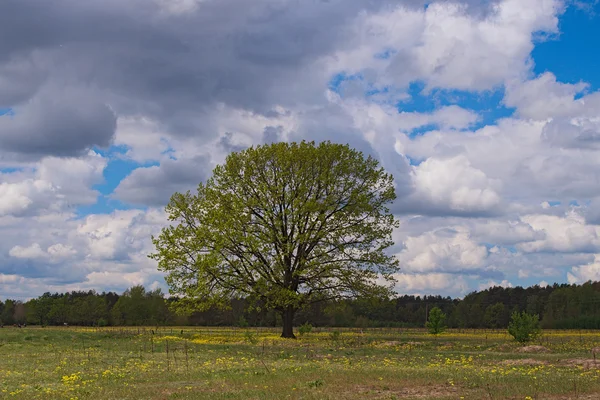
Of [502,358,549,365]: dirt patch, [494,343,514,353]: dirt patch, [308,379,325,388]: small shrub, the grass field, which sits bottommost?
[494,343,514,353]: dirt patch

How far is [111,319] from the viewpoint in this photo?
133 metres

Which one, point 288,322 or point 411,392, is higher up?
point 288,322

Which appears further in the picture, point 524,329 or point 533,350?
point 524,329

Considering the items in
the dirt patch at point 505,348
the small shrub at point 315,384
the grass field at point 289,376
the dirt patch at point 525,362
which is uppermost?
the small shrub at point 315,384

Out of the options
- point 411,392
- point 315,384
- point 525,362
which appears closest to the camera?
point 411,392

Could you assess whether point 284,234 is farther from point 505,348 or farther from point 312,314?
point 312,314

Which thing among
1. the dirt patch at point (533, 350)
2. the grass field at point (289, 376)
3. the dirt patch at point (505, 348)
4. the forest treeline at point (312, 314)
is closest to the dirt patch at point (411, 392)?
the grass field at point (289, 376)

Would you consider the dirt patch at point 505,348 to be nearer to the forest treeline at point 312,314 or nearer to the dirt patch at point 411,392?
the dirt patch at point 411,392

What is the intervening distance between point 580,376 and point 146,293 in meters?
148

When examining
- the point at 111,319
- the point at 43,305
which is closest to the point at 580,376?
the point at 111,319

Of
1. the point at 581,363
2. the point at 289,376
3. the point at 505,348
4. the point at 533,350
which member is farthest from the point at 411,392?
the point at 505,348

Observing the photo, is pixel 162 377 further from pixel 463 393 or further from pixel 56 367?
pixel 463 393

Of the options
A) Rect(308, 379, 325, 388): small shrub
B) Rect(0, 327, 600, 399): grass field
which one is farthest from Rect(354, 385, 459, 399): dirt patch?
Rect(308, 379, 325, 388): small shrub

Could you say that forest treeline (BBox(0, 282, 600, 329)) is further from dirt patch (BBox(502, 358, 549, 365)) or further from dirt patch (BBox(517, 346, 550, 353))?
dirt patch (BBox(502, 358, 549, 365))
